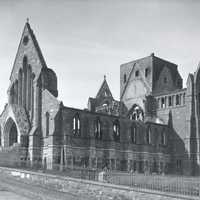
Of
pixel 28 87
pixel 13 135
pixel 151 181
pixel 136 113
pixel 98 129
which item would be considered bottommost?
Result: pixel 151 181

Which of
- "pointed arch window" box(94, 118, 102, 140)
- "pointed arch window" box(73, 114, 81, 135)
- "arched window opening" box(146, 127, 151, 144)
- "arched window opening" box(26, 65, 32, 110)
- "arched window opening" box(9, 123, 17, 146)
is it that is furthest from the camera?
"arched window opening" box(146, 127, 151, 144)

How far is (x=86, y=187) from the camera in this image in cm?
2614

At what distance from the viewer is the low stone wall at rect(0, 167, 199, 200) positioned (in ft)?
70.8

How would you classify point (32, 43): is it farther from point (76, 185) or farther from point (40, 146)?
point (76, 185)

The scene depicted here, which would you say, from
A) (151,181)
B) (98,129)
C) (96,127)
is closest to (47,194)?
(151,181)

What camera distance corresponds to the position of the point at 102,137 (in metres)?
46.0

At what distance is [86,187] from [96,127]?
2020 centimetres

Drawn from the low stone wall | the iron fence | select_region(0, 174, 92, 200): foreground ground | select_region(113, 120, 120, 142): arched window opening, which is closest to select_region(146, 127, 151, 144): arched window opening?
select_region(113, 120, 120, 142): arched window opening

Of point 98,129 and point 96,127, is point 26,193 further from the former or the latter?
point 98,129

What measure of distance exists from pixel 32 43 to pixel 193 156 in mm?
23351

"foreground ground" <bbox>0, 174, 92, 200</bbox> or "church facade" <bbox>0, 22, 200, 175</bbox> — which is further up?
"church facade" <bbox>0, 22, 200, 175</bbox>

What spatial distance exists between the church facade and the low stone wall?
4672 mm

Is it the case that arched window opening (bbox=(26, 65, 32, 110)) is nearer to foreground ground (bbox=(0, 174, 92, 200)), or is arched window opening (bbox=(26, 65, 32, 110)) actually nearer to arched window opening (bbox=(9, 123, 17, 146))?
arched window opening (bbox=(9, 123, 17, 146))

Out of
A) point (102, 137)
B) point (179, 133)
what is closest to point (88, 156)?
point (102, 137)
